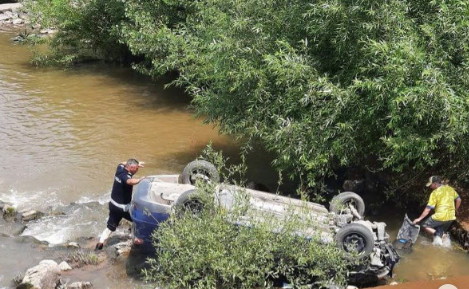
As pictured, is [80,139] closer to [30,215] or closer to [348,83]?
[30,215]

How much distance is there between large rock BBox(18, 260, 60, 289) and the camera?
27.2ft

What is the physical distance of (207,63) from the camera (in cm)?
1322

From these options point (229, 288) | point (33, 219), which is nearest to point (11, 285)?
point (33, 219)

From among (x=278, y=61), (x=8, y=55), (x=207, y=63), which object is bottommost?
(x=8, y=55)

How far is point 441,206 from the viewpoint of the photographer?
383 inches

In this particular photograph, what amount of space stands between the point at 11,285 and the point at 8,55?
19.8m

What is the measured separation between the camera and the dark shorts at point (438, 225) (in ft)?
32.1

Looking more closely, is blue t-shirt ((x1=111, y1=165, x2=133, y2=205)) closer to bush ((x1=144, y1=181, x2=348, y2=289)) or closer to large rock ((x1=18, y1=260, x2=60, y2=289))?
large rock ((x1=18, y1=260, x2=60, y2=289))

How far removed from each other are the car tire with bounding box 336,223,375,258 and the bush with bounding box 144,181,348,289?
611mm

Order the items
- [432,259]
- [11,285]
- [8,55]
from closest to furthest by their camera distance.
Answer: [11,285], [432,259], [8,55]

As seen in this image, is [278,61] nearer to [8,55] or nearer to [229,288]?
[229,288]

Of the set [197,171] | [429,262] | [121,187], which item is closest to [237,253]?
[197,171]

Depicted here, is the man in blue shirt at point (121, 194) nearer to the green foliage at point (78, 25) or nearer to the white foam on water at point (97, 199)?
the white foam on water at point (97, 199)

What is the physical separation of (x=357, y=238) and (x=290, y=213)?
1.15 meters
